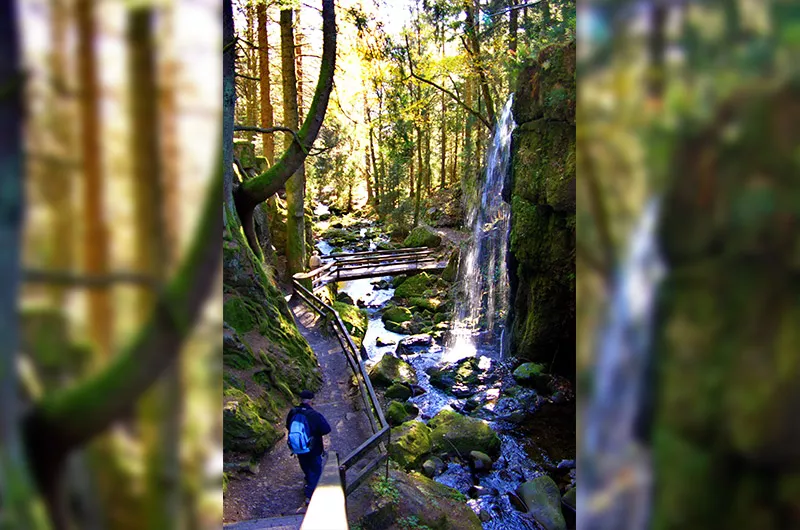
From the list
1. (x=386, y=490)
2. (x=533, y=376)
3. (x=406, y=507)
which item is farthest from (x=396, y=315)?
(x=406, y=507)

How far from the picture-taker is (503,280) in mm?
17453

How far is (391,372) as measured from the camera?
12.3 m

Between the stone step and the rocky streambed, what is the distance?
1150mm

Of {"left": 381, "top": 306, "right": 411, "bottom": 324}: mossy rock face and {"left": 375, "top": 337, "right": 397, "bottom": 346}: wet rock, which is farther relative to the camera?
{"left": 381, "top": 306, "right": 411, "bottom": 324}: mossy rock face

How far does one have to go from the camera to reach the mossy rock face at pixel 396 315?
17.8 metres

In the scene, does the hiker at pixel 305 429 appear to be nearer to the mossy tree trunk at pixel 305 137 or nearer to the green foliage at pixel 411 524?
the green foliage at pixel 411 524

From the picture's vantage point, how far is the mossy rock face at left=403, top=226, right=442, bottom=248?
2433cm
